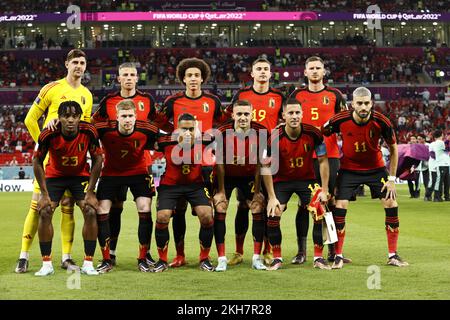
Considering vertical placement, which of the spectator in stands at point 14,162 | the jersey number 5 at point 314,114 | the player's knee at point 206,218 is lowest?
the spectator in stands at point 14,162

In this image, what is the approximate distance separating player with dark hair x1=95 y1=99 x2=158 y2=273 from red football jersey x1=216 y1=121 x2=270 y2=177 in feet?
2.65

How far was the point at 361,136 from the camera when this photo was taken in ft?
28.8

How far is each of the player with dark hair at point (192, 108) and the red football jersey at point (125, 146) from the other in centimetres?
55

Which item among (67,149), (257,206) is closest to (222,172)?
(257,206)

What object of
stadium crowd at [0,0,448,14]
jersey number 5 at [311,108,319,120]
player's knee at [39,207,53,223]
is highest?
stadium crowd at [0,0,448,14]

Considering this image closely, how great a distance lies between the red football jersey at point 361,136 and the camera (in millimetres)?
8773

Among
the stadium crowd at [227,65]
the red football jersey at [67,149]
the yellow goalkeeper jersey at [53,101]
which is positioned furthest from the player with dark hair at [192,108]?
the stadium crowd at [227,65]

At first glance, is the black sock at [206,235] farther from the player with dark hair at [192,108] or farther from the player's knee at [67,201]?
the player's knee at [67,201]

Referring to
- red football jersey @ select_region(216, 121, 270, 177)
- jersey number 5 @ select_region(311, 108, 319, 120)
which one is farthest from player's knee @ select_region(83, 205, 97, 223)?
jersey number 5 @ select_region(311, 108, 319, 120)

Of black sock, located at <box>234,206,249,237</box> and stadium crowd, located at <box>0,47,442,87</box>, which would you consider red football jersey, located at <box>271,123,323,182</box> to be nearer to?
black sock, located at <box>234,206,249,237</box>

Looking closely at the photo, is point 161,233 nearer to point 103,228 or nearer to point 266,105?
point 103,228

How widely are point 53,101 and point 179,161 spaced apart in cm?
170

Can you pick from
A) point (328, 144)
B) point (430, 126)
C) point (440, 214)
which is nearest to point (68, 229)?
point (328, 144)

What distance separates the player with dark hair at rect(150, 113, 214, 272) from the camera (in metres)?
8.62
